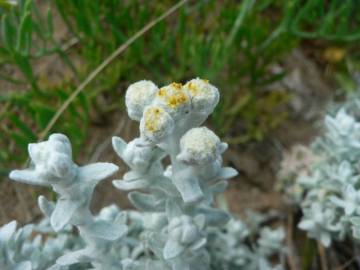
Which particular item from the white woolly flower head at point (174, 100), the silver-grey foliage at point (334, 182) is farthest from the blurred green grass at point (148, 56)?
the white woolly flower head at point (174, 100)

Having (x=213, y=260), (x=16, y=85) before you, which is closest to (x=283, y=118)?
(x=213, y=260)

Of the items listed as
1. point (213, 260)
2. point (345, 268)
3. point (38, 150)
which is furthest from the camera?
point (345, 268)

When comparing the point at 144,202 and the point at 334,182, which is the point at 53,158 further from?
the point at 334,182

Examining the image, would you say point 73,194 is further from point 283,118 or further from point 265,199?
point 283,118

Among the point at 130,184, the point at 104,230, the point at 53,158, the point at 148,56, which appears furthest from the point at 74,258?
the point at 148,56

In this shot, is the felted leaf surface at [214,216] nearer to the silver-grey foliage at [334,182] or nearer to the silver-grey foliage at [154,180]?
the silver-grey foliage at [154,180]

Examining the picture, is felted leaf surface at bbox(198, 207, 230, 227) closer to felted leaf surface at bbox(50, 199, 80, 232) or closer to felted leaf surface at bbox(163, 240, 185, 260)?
felted leaf surface at bbox(163, 240, 185, 260)

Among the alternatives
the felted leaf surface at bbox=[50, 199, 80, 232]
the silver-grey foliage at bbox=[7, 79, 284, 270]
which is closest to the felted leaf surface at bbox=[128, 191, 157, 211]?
the silver-grey foliage at bbox=[7, 79, 284, 270]
